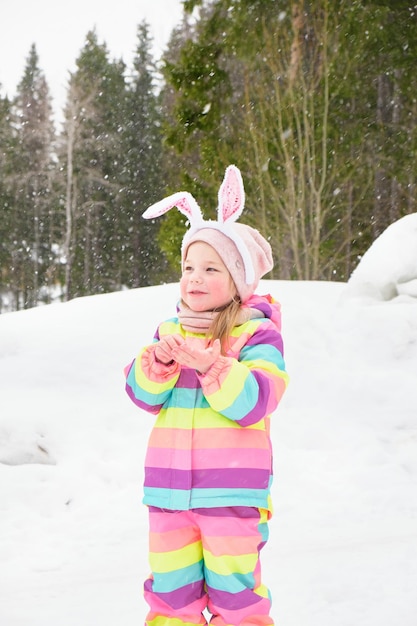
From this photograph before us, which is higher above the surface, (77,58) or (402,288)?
(77,58)

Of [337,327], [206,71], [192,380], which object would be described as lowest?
[337,327]

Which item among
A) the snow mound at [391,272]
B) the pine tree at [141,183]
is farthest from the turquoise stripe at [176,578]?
the pine tree at [141,183]

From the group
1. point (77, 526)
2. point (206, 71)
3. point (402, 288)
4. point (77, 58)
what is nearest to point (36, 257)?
point (77, 58)

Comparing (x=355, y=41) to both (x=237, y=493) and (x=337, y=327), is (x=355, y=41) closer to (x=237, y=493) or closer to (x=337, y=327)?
(x=337, y=327)

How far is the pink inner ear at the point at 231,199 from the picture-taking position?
2240 mm

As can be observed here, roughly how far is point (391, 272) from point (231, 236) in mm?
4888

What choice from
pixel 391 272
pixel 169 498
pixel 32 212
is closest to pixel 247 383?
pixel 169 498

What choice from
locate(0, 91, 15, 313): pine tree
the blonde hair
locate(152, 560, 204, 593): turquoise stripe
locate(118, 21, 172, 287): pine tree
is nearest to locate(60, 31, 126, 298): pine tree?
locate(118, 21, 172, 287): pine tree

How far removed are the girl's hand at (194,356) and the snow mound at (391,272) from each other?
16.6ft

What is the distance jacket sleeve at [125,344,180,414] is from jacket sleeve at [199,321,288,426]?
0.14 meters

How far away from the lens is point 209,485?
6.48 feet

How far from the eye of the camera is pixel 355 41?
13.0m

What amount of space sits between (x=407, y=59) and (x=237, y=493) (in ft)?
45.7

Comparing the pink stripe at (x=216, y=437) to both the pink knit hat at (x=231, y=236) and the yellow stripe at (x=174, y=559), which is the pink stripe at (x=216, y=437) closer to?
the yellow stripe at (x=174, y=559)
